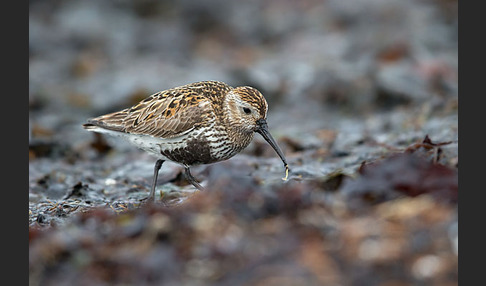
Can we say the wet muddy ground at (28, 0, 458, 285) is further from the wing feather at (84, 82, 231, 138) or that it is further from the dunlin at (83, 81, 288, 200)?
the wing feather at (84, 82, 231, 138)

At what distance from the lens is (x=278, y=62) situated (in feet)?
39.7

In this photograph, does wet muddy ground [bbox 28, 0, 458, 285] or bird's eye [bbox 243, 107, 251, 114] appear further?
bird's eye [bbox 243, 107, 251, 114]

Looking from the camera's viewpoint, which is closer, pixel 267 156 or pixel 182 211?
pixel 182 211

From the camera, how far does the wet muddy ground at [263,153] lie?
141 inches

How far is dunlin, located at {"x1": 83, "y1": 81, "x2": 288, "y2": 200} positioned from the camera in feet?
19.1

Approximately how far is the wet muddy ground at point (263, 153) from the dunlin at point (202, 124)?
28 cm

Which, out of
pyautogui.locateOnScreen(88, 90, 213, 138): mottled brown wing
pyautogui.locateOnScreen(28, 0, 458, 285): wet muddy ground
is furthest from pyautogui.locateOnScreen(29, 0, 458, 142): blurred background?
pyautogui.locateOnScreen(88, 90, 213, 138): mottled brown wing

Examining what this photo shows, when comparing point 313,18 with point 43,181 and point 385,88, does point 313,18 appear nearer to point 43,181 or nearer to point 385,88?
point 385,88

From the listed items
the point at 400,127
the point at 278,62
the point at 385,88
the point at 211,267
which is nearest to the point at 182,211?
the point at 211,267

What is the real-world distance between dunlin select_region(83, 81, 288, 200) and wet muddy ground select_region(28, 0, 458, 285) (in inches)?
10.9

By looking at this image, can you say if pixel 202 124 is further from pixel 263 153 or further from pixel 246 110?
pixel 263 153

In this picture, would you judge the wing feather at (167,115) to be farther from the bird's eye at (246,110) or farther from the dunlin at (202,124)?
the bird's eye at (246,110)

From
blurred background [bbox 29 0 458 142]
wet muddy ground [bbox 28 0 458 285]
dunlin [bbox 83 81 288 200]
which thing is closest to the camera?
wet muddy ground [bbox 28 0 458 285]

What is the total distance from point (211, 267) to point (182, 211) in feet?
2.25
